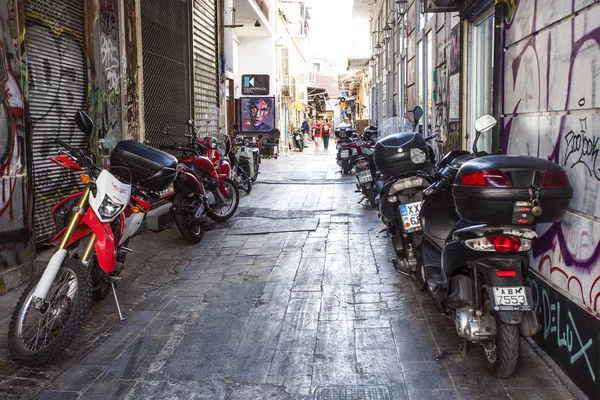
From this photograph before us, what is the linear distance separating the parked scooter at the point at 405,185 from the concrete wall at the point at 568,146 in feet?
Result: 3.53

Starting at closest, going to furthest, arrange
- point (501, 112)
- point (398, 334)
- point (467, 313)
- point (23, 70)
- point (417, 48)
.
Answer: point (467, 313)
point (398, 334)
point (501, 112)
point (23, 70)
point (417, 48)

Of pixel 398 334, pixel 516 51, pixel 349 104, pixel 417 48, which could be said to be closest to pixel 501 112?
pixel 516 51

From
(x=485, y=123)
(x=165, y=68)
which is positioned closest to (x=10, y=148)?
(x=485, y=123)

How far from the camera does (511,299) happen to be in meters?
Result: 3.42

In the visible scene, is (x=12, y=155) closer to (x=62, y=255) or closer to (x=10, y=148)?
(x=10, y=148)

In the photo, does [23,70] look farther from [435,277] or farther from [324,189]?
[324,189]

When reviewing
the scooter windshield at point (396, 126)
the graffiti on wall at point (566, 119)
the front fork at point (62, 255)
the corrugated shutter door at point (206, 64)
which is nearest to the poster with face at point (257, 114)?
the corrugated shutter door at point (206, 64)

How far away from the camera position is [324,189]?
13727mm

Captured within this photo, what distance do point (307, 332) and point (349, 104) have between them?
54685mm

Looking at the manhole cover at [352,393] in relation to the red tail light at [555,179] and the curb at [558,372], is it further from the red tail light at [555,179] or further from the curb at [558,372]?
the red tail light at [555,179]

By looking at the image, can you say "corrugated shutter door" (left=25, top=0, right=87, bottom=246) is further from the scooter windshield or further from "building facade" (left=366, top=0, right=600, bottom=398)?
the scooter windshield

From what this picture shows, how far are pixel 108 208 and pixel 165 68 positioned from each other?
6442 mm

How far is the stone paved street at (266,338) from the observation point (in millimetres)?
3615

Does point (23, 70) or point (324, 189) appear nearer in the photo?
point (23, 70)
